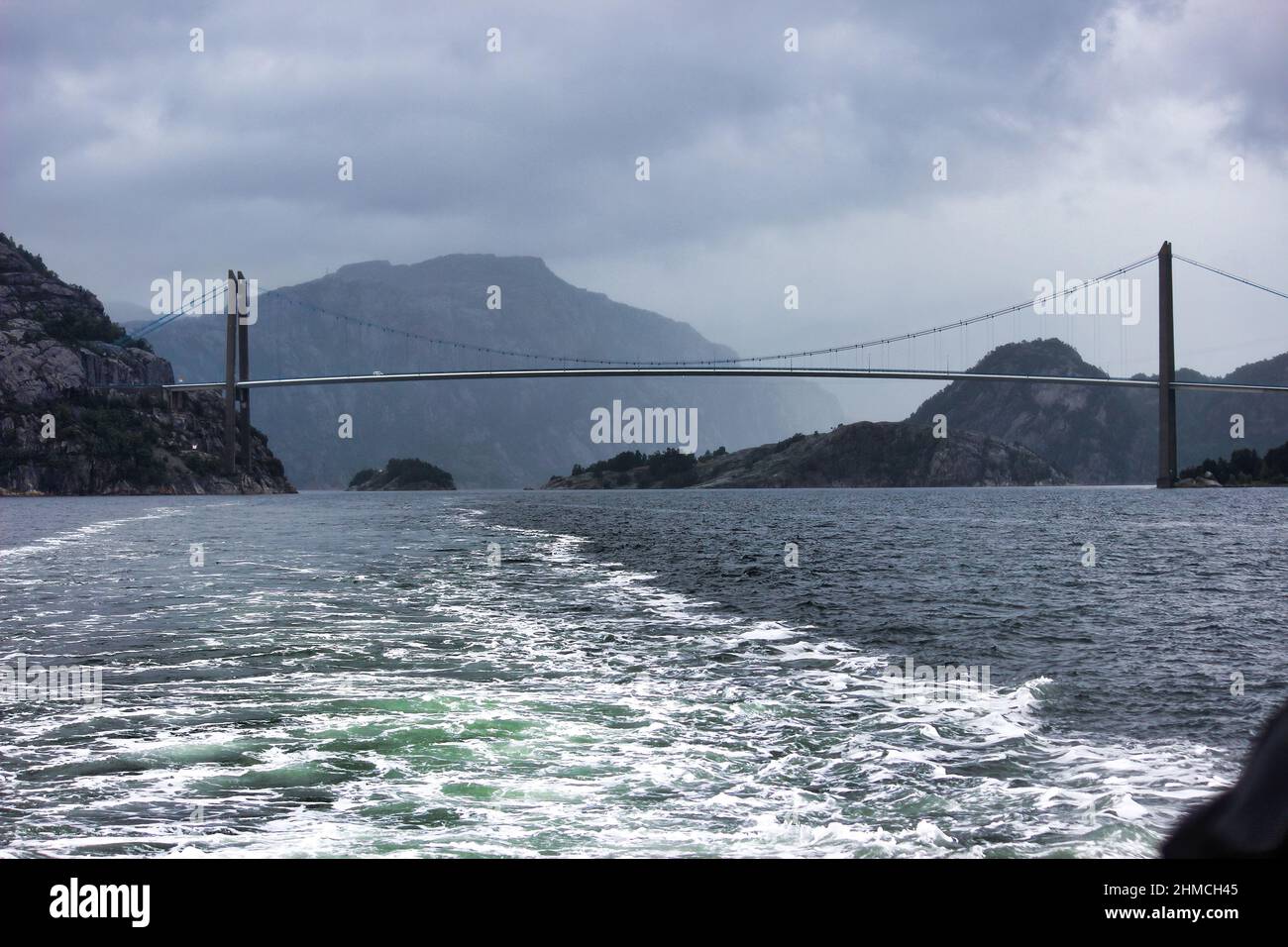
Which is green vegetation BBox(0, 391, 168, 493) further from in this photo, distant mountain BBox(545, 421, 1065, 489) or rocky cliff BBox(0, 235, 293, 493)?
distant mountain BBox(545, 421, 1065, 489)

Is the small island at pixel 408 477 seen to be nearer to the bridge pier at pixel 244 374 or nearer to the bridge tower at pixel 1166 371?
the bridge pier at pixel 244 374

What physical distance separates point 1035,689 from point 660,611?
22.5 feet

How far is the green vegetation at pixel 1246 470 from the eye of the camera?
378 feet

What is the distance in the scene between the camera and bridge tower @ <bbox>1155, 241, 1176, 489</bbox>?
277ft

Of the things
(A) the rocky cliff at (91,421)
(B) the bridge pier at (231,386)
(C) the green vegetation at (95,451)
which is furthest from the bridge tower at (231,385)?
(C) the green vegetation at (95,451)

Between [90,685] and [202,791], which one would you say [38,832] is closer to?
[202,791]

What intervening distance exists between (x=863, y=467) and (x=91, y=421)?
105m

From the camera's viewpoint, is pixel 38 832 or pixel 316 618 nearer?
pixel 38 832

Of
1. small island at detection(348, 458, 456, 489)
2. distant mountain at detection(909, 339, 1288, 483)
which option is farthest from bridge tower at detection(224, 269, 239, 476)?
distant mountain at detection(909, 339, 1288, 483)

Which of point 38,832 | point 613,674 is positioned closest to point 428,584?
point 613,674

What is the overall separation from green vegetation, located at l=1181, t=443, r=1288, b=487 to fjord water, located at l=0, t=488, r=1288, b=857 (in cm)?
11020

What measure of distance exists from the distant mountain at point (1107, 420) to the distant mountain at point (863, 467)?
15793 millimetres

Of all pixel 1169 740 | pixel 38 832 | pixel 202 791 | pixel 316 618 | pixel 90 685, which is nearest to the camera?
pixel 38 832

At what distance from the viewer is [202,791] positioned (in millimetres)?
5598
